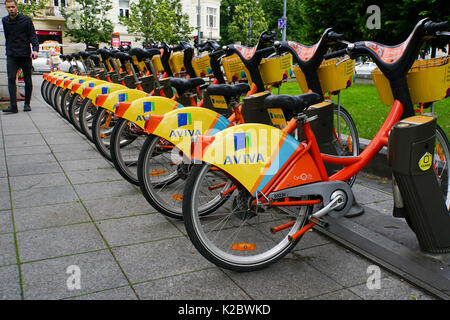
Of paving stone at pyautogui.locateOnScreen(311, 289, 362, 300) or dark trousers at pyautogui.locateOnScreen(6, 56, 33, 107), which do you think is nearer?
paving stone at pyautogui.locateOnScreen(311, 289, 362, 300)

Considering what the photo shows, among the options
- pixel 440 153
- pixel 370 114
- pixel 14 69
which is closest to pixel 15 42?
pixel 14 69

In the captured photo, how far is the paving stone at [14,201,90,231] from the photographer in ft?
11.6

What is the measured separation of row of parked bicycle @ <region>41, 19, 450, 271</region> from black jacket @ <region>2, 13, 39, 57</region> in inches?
221

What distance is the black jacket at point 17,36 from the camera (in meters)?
9.37

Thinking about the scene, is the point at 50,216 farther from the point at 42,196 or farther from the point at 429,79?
the point at 429,79

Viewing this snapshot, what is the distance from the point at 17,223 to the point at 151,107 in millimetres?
1515

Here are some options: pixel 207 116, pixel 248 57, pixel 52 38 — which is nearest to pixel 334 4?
pixel 248 57

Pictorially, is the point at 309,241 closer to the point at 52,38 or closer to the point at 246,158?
the point at 246,158

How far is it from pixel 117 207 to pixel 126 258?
1049 mm

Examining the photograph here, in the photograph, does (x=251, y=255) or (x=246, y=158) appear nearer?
(x=246, y=158)

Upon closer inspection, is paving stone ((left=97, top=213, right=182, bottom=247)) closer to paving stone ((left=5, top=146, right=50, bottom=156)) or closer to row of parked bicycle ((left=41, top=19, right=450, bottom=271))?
row of parked bicycle ((left=41, top=19, right=450, bottom=271))

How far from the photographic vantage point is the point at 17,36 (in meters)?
9.38

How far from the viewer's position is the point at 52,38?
150ft

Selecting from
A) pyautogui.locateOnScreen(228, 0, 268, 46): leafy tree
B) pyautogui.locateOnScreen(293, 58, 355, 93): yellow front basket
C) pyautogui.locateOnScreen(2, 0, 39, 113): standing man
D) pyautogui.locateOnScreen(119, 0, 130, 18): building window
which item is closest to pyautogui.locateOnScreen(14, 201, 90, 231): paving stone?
pyautogui.locateOnScreen(293, 58, 355, 93): yellow front basket
